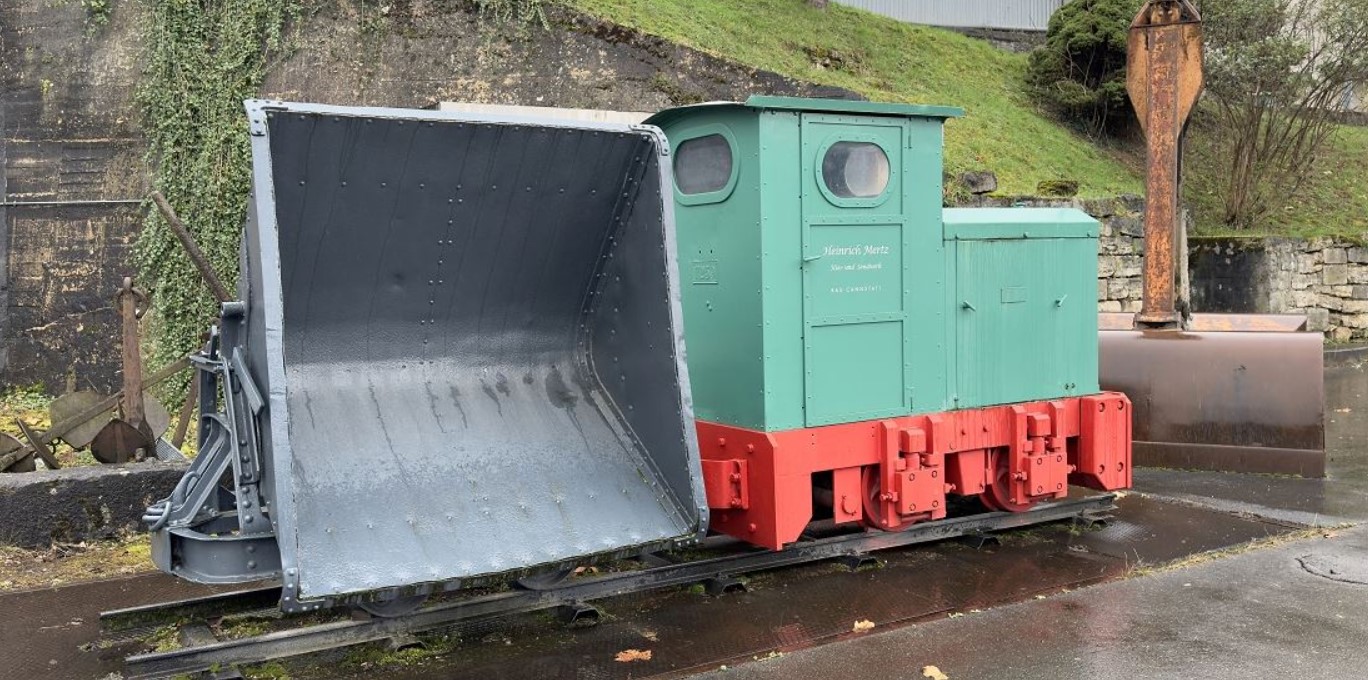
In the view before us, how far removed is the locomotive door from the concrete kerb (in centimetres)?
395

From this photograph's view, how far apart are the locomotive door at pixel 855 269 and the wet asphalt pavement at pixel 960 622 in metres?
1.04

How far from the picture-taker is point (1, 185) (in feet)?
44.5

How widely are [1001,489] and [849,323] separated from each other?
5.90 ft

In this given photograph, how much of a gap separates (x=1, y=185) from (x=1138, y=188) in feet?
52.7

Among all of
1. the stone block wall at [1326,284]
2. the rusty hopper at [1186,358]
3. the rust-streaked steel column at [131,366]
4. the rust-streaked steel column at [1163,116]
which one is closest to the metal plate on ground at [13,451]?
the rust-streaked steel column at [131,366]

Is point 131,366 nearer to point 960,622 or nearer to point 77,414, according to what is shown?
point 77,414

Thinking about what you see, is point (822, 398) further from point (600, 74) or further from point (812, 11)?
point (812, 11)

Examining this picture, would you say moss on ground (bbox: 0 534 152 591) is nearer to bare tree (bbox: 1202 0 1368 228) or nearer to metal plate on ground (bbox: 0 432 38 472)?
metal plate on ground (bbox: 0 432 38 472)

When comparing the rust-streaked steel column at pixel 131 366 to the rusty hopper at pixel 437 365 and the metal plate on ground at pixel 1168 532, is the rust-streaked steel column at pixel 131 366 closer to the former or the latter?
the rusty hopper at pixel 437 365

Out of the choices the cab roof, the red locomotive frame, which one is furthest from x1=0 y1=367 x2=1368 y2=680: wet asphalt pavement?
the cab roof

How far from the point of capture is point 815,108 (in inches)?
243

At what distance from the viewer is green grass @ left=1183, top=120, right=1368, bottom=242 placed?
19.3 metres

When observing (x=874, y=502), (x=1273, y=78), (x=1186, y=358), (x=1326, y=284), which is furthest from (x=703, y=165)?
(x=1273, y=78)

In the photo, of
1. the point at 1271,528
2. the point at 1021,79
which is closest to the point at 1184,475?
the point at 1271,528
